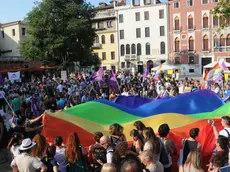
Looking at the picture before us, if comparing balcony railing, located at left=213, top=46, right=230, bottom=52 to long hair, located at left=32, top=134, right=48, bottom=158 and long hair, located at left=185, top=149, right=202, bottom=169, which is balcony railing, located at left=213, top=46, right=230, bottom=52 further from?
long hair, located at left=32, top=134, right=48, bottom=158

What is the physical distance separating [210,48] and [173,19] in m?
7.98

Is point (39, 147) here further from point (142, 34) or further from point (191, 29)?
point (142, 34)

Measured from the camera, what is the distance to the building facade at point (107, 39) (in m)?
55.5

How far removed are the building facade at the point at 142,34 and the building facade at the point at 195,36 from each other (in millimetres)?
1563

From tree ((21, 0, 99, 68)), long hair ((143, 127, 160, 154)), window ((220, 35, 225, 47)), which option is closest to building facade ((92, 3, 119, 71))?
window ((220, 35, 225, 47))

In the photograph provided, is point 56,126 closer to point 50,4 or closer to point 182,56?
point 50,4

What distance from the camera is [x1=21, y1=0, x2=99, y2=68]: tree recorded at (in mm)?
33844

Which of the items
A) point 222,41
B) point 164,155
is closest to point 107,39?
point 222,41

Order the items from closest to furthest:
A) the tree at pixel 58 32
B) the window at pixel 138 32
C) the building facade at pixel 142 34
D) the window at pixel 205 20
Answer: the tree at pixel 58 32 < the window at pixel 205 20 < the building facade at pixel 142 34 < the window at pixel 138 32

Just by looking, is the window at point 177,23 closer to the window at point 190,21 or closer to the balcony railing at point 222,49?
the window at point 190,21

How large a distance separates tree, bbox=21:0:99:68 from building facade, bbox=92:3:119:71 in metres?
19.4

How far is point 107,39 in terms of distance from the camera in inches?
2207

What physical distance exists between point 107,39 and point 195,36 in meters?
16.5

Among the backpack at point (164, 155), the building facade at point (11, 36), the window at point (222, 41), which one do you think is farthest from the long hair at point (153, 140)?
the building facade at point (11, 36)
